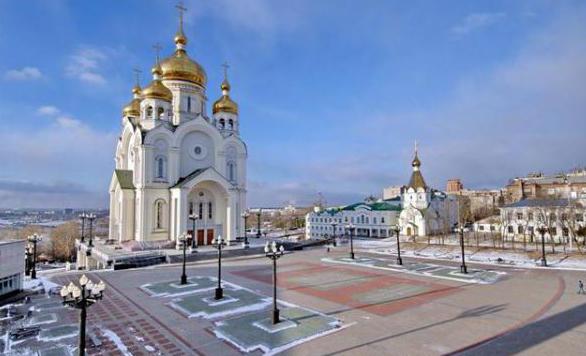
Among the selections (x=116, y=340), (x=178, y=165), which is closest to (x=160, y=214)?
(x=178, y=165)

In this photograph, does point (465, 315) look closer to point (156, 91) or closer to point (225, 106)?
point (156, 91)

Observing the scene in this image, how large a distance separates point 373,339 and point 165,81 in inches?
1178

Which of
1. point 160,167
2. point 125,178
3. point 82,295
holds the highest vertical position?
point 160,167

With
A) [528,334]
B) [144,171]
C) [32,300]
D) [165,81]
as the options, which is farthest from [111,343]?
[165,81]

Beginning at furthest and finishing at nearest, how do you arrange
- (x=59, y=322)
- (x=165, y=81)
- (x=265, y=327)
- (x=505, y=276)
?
(x=165, y=81)
(x=505, y=276)
(x=59, y=322)
(x=265, y=327)

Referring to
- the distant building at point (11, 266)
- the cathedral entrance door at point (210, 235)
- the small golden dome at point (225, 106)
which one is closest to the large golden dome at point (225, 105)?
the small golden dome at point (225, 106)

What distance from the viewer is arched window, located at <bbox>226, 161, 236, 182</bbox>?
3234 centimetres

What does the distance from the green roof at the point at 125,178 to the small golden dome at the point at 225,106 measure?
393 inches

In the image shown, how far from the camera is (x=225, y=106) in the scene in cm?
3369

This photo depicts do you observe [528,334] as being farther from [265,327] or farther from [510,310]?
[265,327]

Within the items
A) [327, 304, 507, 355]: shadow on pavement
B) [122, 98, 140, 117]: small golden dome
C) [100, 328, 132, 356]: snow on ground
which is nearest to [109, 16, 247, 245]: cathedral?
[122, 98, 140, 117]: small golden dome

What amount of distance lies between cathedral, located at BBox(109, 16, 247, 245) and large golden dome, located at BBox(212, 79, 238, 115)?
10 cm

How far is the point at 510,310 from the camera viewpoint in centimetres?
1165

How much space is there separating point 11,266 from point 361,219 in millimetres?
41245
